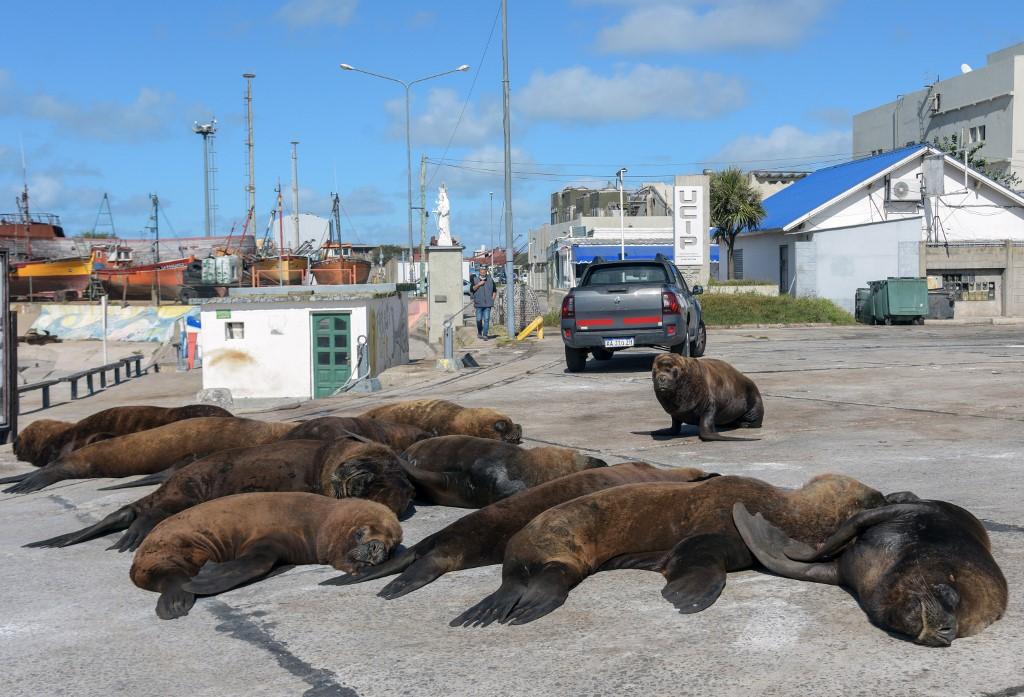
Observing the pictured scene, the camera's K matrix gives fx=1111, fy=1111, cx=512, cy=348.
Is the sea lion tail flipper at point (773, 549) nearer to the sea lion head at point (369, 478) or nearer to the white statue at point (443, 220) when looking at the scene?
the sea lion head at point (369, 478)

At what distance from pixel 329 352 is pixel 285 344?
107cm

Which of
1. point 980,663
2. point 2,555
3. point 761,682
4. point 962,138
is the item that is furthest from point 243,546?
point 962,138

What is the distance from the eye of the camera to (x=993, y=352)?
2033 cm

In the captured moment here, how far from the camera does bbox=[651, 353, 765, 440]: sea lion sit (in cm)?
1045

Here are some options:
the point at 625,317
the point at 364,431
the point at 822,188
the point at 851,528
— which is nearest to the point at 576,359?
the point at 625,317

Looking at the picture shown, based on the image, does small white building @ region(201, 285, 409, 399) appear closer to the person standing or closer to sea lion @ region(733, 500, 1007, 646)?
the person standing

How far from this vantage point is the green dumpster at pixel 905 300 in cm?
3703

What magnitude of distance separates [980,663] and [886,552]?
0.69m

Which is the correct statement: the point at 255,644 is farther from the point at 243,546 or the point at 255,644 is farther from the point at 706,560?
the point at 706,560

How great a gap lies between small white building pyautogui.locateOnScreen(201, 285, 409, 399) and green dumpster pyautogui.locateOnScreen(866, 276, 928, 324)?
19308mm

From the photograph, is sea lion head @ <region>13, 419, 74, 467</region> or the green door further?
the green door

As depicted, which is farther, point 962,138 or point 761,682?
point 962,138

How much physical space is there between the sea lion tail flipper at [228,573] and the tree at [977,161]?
62.2m

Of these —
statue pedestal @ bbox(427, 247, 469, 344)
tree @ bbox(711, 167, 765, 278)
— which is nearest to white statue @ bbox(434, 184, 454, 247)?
statue pedestal @ bbox(427, 247, 469, 344)
